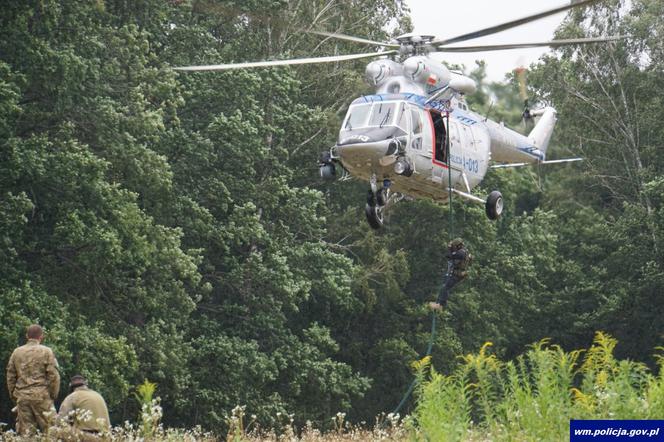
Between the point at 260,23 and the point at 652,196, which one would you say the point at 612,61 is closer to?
the point at 652,196

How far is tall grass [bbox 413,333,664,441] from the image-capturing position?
11.3m

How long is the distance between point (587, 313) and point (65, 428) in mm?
35205

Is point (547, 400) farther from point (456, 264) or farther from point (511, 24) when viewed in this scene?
point (456, 264)

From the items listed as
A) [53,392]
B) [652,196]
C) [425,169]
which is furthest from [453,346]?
[53,392]

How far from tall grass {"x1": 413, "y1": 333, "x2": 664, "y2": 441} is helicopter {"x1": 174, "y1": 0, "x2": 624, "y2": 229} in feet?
35.4

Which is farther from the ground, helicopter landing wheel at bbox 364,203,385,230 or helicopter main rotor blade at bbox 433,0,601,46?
helicopter main rotor blade at bbox 433,0,601,46

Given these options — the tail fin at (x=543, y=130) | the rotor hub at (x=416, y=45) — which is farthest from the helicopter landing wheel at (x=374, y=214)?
the tail fin at (x=543, y=130)

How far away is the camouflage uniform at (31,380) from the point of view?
15.9 meters

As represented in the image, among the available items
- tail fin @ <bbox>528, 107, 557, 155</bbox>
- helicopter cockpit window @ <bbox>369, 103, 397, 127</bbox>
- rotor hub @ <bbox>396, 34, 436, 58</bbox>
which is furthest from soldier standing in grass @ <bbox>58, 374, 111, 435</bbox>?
tail fin @ <bbox>528, 107, 557, 155</bbox>

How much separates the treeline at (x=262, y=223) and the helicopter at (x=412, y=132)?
729cm

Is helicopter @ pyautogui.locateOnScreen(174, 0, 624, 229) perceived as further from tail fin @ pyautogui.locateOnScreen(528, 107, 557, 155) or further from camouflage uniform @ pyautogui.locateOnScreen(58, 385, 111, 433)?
camouflage uniform @ pyautogui.locateOnScreen(58, 385, 111, 433)

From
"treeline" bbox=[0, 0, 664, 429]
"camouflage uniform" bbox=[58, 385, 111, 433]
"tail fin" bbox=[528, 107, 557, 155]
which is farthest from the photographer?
"treeline" bbox=[0, 0, 664, 429]

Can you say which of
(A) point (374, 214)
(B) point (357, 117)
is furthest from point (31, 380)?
(B) point (357, 117)

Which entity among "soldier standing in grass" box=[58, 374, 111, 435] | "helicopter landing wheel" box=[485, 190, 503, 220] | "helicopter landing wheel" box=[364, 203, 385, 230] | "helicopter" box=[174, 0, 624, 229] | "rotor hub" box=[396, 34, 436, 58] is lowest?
"soldier standing in grass" box=[58, 374, 111, 435]
